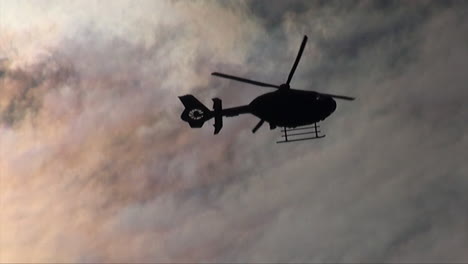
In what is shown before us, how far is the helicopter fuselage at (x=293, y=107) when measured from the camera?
49.5 m

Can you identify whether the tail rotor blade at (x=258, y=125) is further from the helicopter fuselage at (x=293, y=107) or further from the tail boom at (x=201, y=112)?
the tail boom at (x=201, y=112)

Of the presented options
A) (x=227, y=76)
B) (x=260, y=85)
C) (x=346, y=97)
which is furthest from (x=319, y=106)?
(x=227, y=76)

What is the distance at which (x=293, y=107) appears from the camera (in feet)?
163

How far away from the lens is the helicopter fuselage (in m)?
49.5

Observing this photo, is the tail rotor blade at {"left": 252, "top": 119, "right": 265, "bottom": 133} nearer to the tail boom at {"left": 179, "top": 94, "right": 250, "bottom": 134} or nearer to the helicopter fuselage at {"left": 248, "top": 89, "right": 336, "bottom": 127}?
the helicopter fuselage at {"left": 248, "top": 89, "right": 336, "bottom": 127}

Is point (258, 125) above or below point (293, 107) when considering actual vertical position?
below

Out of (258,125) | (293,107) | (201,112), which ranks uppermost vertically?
(201,112)

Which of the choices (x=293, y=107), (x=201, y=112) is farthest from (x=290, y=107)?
(x=201, y=112)

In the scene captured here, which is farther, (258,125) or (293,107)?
(258,125)

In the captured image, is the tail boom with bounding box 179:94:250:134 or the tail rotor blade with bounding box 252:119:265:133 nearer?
the tail rotor blade with bounding box 252:119:265:133

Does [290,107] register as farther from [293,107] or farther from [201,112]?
[201,112]

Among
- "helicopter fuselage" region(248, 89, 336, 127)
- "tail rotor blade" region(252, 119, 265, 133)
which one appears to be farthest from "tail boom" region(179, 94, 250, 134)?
"helicopter fuselage" region(248, 89, 336, 127)

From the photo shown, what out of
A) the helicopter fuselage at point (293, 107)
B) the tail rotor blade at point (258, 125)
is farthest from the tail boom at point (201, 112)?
the helicopter fuselage at point (293, 107)

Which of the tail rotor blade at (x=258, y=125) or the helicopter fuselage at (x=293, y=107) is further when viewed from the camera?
the tail rotor blade at (x=258, y=125)
